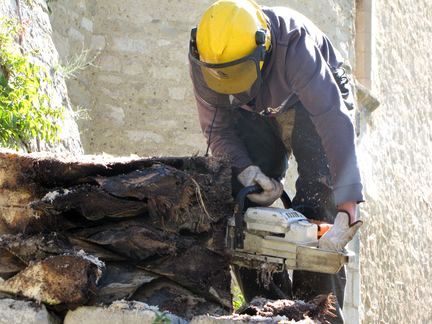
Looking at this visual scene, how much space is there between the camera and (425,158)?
11.6 meters

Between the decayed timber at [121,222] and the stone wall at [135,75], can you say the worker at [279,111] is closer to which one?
the decayed timber at [121,222]

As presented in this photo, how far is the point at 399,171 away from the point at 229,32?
7.23m

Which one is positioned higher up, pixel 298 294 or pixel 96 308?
pixel 96 308

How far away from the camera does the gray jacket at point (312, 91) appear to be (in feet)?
11.6

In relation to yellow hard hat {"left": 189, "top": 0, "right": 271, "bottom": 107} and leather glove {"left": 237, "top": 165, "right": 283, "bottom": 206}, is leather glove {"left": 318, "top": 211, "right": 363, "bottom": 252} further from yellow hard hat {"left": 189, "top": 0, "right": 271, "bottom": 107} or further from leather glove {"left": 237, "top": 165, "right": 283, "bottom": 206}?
yellow hard hat {"left": 189, "top": 0, "right": 271, "bottom": 107}

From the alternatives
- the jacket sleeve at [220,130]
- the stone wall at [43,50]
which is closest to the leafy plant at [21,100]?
the stone wall at [43,50]

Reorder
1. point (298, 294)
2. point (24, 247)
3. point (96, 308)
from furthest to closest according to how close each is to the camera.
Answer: point (298, 294) < point (24, 247) < point (96, 308)

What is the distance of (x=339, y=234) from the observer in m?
3.48

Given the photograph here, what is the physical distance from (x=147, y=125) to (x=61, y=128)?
8.46 ft

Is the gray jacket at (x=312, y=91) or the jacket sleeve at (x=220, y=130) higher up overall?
the gray jacket at (x=312, y=91)

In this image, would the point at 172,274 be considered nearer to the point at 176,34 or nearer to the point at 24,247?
the point at 24,247

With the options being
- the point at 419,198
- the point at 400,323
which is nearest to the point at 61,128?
the point at 400,323

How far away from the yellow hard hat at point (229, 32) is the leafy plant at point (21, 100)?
1.22 m

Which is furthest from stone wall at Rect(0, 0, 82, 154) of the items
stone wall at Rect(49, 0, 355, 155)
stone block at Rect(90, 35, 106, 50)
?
stone block at Rect(90, 35, 106, 50)
